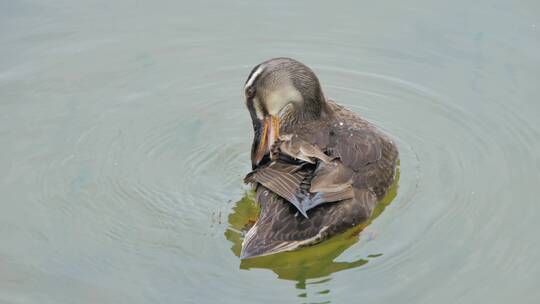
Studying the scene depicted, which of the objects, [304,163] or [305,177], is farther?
[304,163]

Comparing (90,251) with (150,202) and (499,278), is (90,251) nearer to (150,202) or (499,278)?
(150,202)

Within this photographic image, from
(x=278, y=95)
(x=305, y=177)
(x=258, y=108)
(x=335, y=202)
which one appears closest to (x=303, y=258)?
(x=335, y=202)

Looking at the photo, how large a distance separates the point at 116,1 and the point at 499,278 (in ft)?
17.8

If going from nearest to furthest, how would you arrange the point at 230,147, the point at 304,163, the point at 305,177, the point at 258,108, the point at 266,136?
the point at 305,177 < the point at 304,163 < the point at 266,136 < the point at 258,108 < the point at 230,147

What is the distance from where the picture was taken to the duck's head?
7164mm

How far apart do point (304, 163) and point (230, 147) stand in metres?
1.26

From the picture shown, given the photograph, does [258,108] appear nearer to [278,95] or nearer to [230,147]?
[278,95]

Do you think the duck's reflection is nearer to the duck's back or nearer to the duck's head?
the duck's back

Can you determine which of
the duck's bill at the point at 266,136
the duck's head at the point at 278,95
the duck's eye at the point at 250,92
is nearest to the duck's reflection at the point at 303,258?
the duck's bill at the point at 266,136

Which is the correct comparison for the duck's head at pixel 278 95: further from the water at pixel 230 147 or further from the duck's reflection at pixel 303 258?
the duck's reflection at pixel 303 258

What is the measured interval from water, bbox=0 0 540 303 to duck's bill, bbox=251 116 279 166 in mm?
358

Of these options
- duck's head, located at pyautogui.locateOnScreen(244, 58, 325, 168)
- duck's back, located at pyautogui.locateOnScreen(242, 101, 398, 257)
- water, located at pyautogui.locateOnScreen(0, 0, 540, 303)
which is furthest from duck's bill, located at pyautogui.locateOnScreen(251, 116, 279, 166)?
water, located at pyautogui.locateOnScreen(0, 0, 540, 303)

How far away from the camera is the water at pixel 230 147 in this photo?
6.17 metres

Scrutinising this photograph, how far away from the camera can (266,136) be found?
23.3ft
